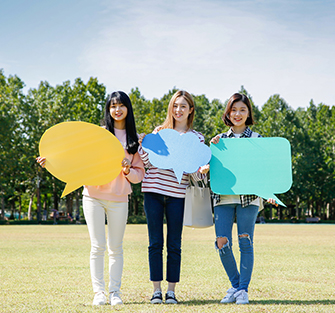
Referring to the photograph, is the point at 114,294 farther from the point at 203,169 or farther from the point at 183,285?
the point at 203,169

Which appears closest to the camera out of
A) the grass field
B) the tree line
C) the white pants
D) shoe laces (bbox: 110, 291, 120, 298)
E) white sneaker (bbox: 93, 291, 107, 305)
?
the grass field

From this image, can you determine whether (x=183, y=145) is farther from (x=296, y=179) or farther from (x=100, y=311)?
(x=296, y=179)

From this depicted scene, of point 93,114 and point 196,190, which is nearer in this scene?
point 196,190

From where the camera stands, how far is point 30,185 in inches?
1598

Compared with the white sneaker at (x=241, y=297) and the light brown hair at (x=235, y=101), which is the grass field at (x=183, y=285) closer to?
the white sneaker at (x=241, y=297)

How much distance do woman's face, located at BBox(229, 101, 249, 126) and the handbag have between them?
0.84 metres

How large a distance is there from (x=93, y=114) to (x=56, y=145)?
34.4 metres

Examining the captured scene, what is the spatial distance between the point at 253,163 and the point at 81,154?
6.69 ft

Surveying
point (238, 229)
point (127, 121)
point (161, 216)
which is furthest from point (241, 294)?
point (127, 121)

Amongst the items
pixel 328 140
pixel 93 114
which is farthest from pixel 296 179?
pixel 93 114

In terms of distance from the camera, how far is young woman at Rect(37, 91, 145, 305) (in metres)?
4.55

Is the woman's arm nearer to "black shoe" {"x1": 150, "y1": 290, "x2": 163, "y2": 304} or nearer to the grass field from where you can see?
"black shoe" {"x1": 150, "y1": 290, "x2": 163, "y2": 304}

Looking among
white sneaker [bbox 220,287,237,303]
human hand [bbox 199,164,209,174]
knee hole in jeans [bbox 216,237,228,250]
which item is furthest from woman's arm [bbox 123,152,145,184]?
white sneaker [bbox 220,287,237,303]

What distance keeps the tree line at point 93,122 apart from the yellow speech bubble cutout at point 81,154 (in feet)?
102
